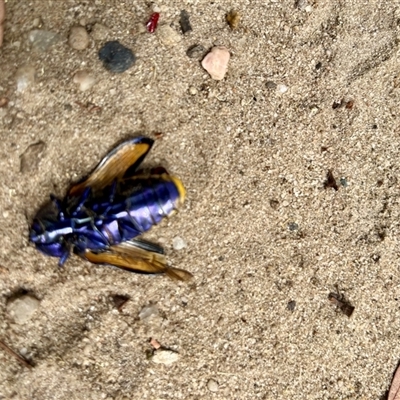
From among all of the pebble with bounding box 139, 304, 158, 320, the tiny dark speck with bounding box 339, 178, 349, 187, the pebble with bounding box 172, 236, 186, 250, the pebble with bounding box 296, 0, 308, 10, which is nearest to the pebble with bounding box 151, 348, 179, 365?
the pebble with bounding box 139, 304, 158, 320

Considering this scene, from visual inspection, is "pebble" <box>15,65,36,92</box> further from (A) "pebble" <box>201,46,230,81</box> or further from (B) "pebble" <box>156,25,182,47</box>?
(A) "pebble" <box>201,46,230,81</box>

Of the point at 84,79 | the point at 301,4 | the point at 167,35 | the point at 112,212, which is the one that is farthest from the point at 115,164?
the point at 301,4

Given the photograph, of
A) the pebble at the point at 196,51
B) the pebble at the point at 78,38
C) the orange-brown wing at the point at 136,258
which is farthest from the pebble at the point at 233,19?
the orange-brown wing at the point at 136,258

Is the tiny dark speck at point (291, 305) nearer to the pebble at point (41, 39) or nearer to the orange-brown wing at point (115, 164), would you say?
the orange-brown wing at point (115, 164)

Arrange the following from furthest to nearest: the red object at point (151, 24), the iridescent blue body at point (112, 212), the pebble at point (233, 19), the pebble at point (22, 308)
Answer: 1. the pebble at point (233, 19)
2. the red object at point (151, 24)
3. the pebble at point (22, 308)
4. the iridescent blue body at point (112, 212)

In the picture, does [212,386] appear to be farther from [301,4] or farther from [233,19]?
[301,4]
